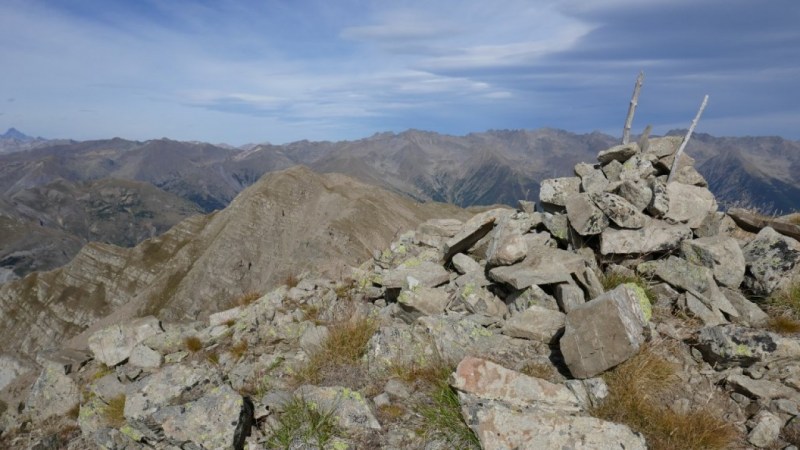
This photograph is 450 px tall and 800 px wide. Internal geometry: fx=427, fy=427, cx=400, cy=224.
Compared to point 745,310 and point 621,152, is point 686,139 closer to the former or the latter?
point 621,152

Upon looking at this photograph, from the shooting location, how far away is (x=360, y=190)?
148000mm

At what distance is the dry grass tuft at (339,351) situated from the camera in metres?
9.08

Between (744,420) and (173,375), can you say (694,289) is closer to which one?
(744,420)

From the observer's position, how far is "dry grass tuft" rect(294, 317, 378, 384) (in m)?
9.08

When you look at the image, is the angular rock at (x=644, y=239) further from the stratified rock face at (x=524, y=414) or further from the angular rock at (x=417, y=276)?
the stratified rock face at (x=524, y=414)

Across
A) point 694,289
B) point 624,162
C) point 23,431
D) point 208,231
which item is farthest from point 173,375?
point 208,231

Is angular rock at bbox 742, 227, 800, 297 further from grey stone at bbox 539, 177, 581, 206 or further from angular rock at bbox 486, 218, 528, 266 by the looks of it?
angular rock at bbox 486, 218, 528, 266

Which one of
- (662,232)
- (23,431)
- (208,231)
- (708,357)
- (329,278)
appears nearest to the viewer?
(708,357)

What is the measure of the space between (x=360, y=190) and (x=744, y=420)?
470 feet

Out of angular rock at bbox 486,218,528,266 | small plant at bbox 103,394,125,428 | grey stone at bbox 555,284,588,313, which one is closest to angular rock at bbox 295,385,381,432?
small plant at bbox 103,394,125,428

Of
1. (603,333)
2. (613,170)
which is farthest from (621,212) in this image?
(603,333)

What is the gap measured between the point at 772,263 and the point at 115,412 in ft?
51.6

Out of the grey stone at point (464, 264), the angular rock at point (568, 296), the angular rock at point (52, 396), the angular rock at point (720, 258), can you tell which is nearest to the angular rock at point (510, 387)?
the angular rock at point (568, 296)

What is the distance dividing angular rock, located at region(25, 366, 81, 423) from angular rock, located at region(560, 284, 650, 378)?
46.7 ft
